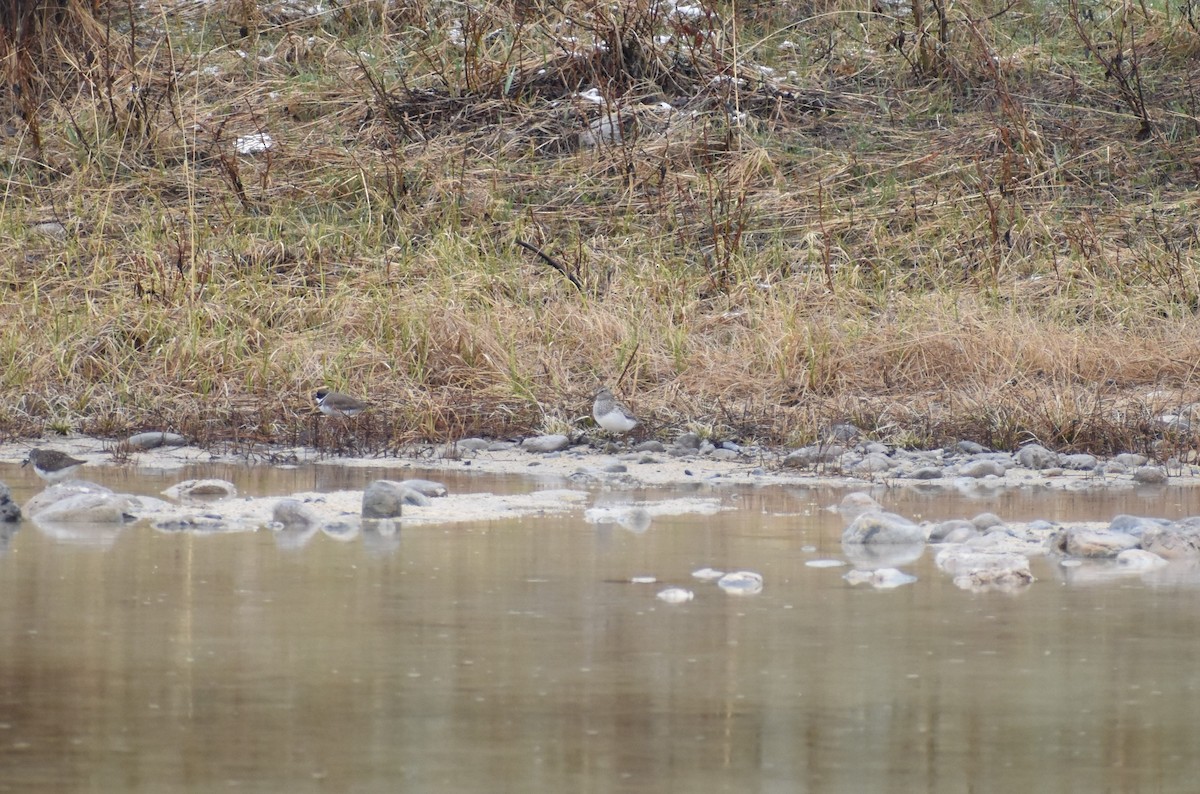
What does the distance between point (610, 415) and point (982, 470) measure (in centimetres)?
146

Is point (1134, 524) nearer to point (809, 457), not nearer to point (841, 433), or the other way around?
point (809, 457)

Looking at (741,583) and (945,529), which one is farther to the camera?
(945,529)

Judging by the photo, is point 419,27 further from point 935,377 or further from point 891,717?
point 891,717

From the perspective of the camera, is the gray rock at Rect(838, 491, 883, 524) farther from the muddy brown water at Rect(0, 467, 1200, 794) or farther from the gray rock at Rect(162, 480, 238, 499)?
the gray rock at Rect(162, 480, 238, 499)

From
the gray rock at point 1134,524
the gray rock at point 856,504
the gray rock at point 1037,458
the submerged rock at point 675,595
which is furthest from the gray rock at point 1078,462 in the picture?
the submerged rock at point 675,595

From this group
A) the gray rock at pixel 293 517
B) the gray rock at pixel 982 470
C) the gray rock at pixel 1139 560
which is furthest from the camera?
the gray rock at pixel 982 470

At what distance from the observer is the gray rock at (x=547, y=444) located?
A: 7387mm

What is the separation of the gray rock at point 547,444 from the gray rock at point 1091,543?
2945mm

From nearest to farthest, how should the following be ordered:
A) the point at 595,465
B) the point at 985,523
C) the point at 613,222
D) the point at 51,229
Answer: the point at 985,523 → the point at 595,465 → the point at 51,229 → the point at 613,222

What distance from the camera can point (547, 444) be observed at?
291 inches

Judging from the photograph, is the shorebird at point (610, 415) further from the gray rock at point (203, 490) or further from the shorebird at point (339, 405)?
the gray rock at point (203, 490)

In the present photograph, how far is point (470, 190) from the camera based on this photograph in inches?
436

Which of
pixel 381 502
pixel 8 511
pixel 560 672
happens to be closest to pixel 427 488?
pixel 381 502

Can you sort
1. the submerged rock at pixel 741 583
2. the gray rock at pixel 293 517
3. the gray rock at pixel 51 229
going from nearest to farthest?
the submerged rock at pixel 741 583, the gray rock at pixel 293 517, the gray rock at pixel 51 229
